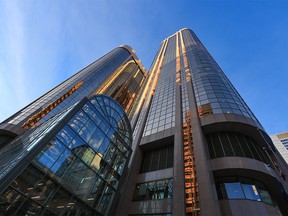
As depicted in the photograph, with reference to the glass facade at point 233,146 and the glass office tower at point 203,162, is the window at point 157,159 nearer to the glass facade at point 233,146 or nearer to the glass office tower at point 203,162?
the glass office tower at point 203,162

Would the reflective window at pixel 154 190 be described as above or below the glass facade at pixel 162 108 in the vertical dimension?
below

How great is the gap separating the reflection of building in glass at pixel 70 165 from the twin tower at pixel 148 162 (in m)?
0.07

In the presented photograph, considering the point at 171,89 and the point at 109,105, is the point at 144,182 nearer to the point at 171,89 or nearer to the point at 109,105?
the point at 109,105

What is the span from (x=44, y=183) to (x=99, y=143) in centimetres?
727

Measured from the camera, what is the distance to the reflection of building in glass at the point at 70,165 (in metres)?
12.3

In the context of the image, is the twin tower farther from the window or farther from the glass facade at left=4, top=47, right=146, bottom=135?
the glass facade at left=4, top=47, right=146, bottom=135

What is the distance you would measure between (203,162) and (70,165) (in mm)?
14517

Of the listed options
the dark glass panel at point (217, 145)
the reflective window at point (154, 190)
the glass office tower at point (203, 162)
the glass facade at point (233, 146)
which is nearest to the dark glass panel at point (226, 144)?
the glass facade at point (233, 146)

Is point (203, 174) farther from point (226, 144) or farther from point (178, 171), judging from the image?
point (226, 144)

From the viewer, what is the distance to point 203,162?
70.4ft

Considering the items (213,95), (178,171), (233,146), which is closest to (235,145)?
(233,146)

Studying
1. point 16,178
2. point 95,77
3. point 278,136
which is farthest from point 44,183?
point 278,136

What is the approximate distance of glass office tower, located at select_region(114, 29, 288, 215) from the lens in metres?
19.1

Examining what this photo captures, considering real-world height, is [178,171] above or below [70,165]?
above
